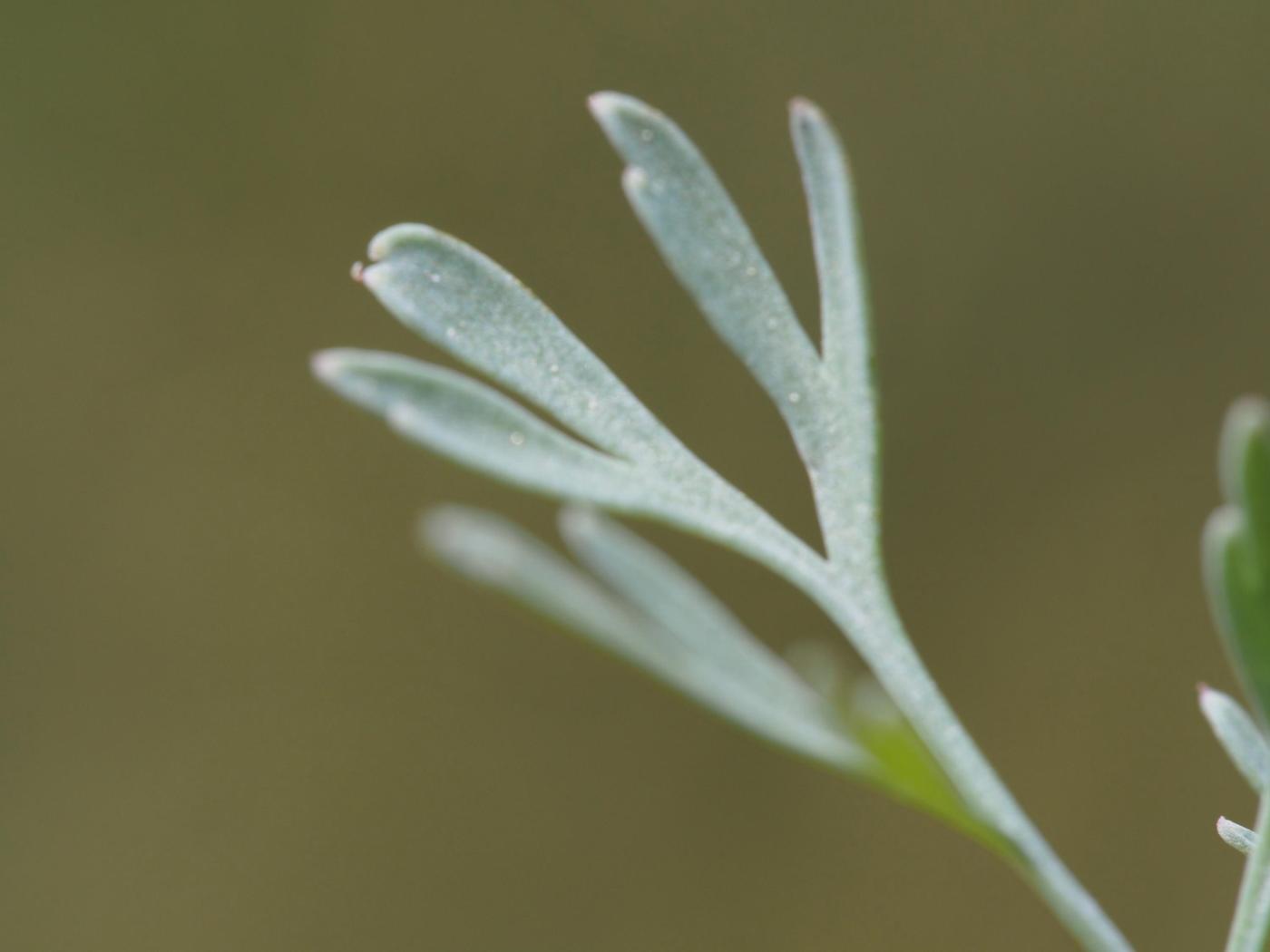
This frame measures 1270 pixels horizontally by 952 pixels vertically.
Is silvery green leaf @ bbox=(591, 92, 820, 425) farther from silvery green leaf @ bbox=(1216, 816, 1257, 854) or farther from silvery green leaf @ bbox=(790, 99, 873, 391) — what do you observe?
silvery green leaf @ bbox=(1216, 816, 1257, 854)

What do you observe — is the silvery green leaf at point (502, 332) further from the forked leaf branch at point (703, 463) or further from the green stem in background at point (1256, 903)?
the green stem in background at point (1256, 903)

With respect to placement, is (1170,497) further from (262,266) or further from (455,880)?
(262,266)

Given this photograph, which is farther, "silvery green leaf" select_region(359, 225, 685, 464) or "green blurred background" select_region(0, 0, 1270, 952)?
"green blurred background" select_region(0, 0, 1270, 952)

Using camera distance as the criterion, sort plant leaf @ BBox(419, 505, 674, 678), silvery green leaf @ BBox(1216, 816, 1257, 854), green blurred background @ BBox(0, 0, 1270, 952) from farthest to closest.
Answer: green blurred background @ BBox(0, 0, 1270, 952) < silvery green leaf @ BBox(1216, 816, 1257, 854) < plant leaf @ BBox(419, 505, 674, 678)

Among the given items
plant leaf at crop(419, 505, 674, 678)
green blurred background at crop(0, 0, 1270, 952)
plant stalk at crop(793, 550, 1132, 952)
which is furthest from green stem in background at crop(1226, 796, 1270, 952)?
green blurred background at crop(0, 0, 1270, 952)

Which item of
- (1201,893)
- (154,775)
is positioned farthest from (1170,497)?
(154,775)

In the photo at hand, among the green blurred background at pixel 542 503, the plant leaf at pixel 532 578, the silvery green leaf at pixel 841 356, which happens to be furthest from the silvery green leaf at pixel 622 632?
the green blurred background at pixel 542 503

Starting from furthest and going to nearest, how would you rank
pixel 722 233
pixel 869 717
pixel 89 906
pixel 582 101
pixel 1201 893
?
pixel 582 101, pixel 89 906, pixel 1201 893, pixel 722 233, pixel 869 717
